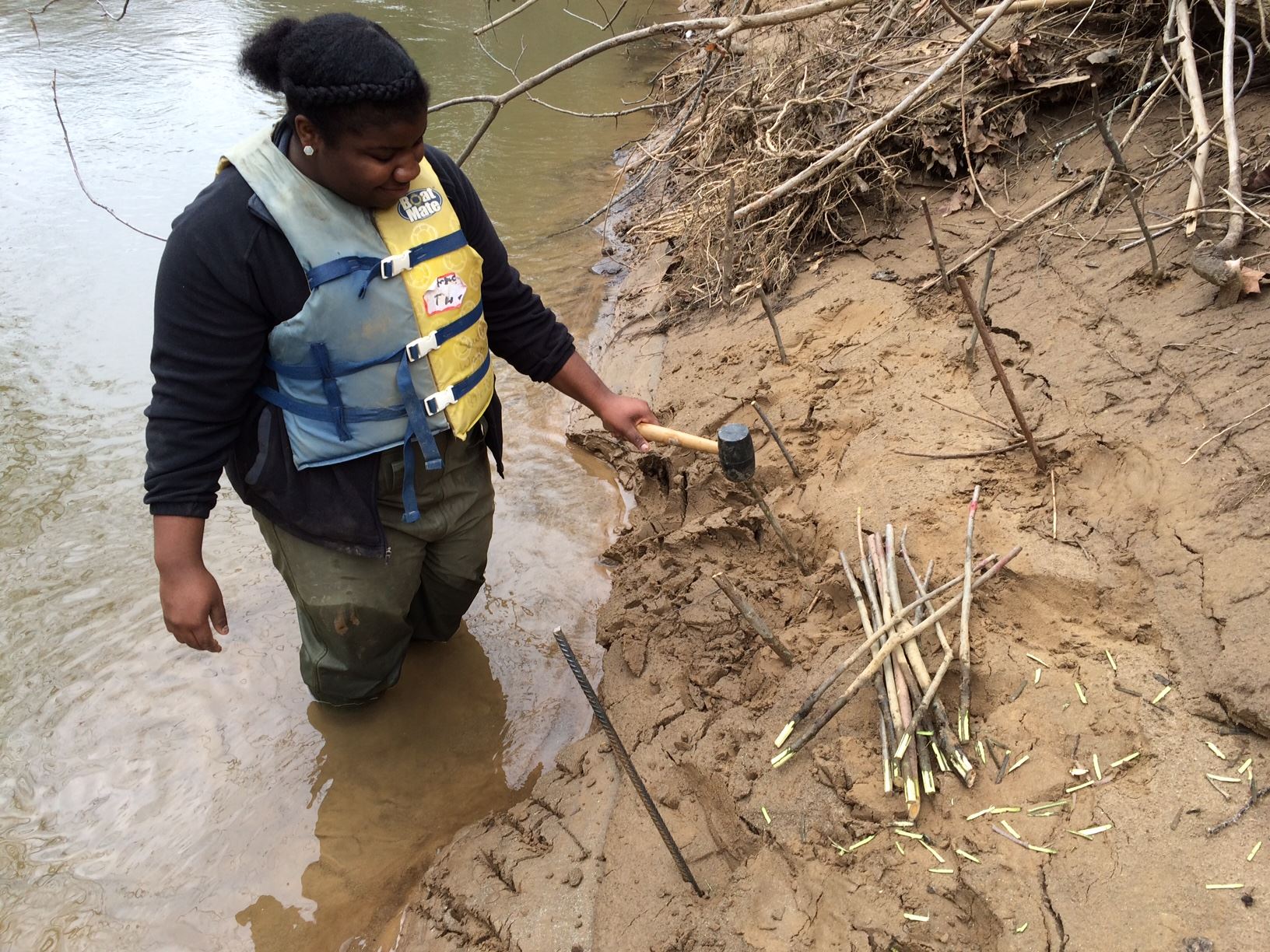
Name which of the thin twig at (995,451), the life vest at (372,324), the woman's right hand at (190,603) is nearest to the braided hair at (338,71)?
the life vest at (372,324)

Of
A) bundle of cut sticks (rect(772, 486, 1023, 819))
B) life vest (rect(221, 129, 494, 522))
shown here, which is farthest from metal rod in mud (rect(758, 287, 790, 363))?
life vest (rect(221, 129, 494, 522))

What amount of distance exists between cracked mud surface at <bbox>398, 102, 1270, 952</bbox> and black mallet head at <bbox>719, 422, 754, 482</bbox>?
1.63 feet

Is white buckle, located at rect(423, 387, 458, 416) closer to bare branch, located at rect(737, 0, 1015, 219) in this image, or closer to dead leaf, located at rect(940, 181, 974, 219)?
bare branch, located at rect(737, 0, 1015, 219)

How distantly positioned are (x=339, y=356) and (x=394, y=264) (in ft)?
0.91

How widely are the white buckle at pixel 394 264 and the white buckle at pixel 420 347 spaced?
0.18m

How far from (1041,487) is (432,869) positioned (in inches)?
84.7

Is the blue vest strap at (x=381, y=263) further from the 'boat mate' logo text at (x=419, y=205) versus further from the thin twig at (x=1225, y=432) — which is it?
the thin twig at (x=1225, y=432)

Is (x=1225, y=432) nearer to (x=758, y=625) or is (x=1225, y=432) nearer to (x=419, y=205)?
(x=758, y=625)

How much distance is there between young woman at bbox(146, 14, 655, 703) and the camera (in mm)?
2061

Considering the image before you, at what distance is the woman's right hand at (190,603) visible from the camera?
2252 millimetres

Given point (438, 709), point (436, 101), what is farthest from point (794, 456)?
point (436, 101)

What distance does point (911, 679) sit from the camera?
2.26 meters

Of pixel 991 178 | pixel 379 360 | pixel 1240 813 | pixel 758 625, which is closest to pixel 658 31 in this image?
pixel 991 178

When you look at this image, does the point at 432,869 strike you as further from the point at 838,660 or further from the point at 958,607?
the point at 958,607
